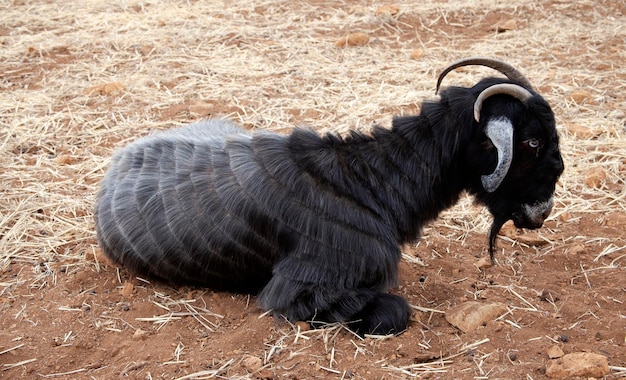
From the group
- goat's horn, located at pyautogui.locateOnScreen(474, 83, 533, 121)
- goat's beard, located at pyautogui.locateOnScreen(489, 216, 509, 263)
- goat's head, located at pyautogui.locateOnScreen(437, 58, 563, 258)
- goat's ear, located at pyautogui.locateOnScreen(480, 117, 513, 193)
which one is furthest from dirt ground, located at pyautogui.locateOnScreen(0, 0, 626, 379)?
goat's horn, located at pyautogui.locateOnScreen(474, 83, 533, 121)

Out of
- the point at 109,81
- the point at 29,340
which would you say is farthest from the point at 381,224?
the point at 109,81

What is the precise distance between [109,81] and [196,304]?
4.59 metres

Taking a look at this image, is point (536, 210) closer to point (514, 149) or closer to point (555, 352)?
point (514, 149)

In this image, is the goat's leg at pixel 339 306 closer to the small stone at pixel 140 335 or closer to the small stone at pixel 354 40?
the small stone at pixel 140 335

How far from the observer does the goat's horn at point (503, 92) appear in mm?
4012

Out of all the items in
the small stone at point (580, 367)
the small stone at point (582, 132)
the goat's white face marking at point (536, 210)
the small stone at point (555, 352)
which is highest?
the goat's white face marking at point (536, 210)

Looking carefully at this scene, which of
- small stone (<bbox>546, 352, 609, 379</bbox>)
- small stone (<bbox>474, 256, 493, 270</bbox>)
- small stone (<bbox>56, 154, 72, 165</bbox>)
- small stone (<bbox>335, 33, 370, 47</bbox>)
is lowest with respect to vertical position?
small stone (<bbox>474, 256, 493, 270</bbox>)

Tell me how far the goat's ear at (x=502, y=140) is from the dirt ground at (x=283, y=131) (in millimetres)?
862

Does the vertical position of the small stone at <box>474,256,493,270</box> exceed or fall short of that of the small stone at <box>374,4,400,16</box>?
it falls short

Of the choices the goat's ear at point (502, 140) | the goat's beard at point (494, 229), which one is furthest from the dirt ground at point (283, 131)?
the goat's ear at point (502, 140)

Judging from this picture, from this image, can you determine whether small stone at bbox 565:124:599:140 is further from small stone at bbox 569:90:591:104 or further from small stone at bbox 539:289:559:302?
small stone at bbox 539:289:559:302

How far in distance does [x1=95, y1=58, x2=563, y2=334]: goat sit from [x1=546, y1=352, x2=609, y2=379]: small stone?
904mm

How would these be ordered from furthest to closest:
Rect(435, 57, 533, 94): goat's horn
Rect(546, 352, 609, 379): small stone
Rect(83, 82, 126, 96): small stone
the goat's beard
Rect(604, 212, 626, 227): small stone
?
A: Rect(83, 82, 126, 96): small stone
Rect(604, 212, 626, 227): small stone
the goat's beard
Rect(435, 57, 533, 94): goat's horn
Rect(546, 352, 609, 379): small stone

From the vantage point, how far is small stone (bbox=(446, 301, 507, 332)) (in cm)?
409
